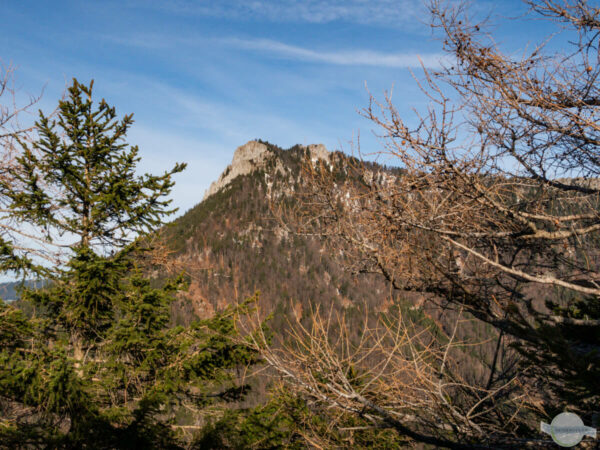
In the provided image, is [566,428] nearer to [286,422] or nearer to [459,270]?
[459,270]

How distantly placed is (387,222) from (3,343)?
6756mm

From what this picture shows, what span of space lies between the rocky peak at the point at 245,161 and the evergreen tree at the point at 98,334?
490 feet

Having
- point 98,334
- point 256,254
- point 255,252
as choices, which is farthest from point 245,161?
point 98,334

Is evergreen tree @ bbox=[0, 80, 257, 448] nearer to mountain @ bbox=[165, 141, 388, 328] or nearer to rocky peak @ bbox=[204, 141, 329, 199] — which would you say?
mountain @ bbox=[165, 141, 388, 328]

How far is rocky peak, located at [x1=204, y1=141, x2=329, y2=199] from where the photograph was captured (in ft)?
526

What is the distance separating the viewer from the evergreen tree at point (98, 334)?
15.9 ft

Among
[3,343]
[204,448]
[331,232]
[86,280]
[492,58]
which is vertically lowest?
[204,448]

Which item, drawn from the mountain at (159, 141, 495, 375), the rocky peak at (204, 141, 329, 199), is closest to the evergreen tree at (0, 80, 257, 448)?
the mountain at (159, 141, 495, 375)

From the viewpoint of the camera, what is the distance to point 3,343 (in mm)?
5980

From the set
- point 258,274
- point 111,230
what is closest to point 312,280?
point 258,274

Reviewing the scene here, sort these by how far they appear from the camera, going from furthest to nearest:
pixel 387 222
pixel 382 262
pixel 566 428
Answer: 1. pixel 382 262
2. pixel 387 222
3. pixel 566 428

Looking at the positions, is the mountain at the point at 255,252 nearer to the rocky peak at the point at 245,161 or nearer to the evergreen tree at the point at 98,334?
the rocky peak at the point at 245,161

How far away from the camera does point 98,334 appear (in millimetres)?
6688

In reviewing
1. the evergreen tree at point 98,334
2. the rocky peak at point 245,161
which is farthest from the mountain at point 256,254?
the evergreen tree at point 98,334
